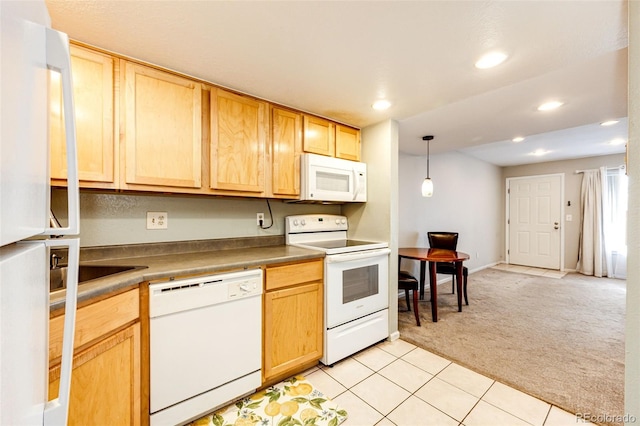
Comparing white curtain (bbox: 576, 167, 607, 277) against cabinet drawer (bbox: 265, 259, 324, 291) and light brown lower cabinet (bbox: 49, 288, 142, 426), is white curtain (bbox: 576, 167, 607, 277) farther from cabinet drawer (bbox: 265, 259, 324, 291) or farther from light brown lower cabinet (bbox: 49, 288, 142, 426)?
light brown lower cabinet (bbox: 49, 288, 142, 426)

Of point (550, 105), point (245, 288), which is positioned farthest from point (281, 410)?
point (550, 105)

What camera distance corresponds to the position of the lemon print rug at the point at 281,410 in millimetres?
1583

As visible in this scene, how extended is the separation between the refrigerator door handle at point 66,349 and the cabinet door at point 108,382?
1.82 feet

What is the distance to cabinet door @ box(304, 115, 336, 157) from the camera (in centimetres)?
239

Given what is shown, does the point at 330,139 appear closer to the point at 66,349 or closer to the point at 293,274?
the point at 293,274

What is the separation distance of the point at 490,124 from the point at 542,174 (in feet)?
14.0

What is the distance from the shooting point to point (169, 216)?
198 centimetres

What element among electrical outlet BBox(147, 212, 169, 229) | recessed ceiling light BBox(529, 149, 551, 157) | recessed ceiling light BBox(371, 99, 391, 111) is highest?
recessed ceiling light BBox(529, 149, 551, 157)

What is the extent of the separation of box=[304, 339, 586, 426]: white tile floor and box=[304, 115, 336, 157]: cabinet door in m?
1.86

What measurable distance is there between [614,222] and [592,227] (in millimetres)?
314

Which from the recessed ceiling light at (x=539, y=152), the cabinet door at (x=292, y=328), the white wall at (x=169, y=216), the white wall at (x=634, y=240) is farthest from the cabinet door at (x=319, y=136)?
the recessed ceiling light at (x=539, y=152)

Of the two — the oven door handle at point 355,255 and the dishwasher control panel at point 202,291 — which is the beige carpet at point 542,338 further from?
the dishwasher control panel at point 202,291

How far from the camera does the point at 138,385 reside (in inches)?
53.0

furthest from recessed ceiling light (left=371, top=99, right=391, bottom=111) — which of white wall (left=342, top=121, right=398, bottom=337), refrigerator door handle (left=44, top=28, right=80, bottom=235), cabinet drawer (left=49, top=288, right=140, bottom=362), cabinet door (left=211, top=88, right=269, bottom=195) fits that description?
cabinet drawer (left=49, top=288, right=140, bottom=362)
